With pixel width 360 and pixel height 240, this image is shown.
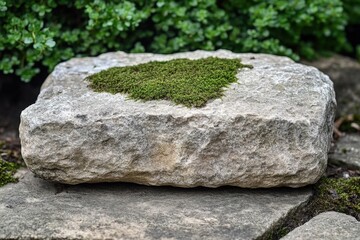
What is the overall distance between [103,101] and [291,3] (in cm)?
146

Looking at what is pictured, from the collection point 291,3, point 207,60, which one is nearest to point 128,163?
point 207,60

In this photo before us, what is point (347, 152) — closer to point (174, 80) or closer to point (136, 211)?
point (174, 80)

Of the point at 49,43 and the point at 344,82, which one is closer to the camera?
the point at 49,43

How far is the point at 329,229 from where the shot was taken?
92.7 inches

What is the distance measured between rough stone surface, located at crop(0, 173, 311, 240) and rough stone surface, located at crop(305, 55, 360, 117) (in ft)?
4.37

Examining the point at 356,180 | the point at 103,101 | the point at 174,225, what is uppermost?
the point at 103,101

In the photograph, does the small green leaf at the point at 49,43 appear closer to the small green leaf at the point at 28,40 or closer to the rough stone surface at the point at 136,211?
the small green leaf at the point at 28,40

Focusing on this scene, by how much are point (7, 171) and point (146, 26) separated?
130 cm

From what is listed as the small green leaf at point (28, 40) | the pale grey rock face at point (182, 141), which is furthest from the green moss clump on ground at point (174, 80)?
the small green leaf at point (28, 40)

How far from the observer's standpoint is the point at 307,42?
13.2 ft

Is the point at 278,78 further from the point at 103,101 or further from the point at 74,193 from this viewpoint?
the point at 74,193

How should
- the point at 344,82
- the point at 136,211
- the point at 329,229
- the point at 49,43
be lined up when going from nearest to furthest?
the point at 329,229 < the point at 136,211 < the point at 49,43 < the point at 344,82

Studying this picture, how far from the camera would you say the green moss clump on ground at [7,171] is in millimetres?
2799

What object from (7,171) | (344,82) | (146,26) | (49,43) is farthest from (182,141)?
(344,82)
